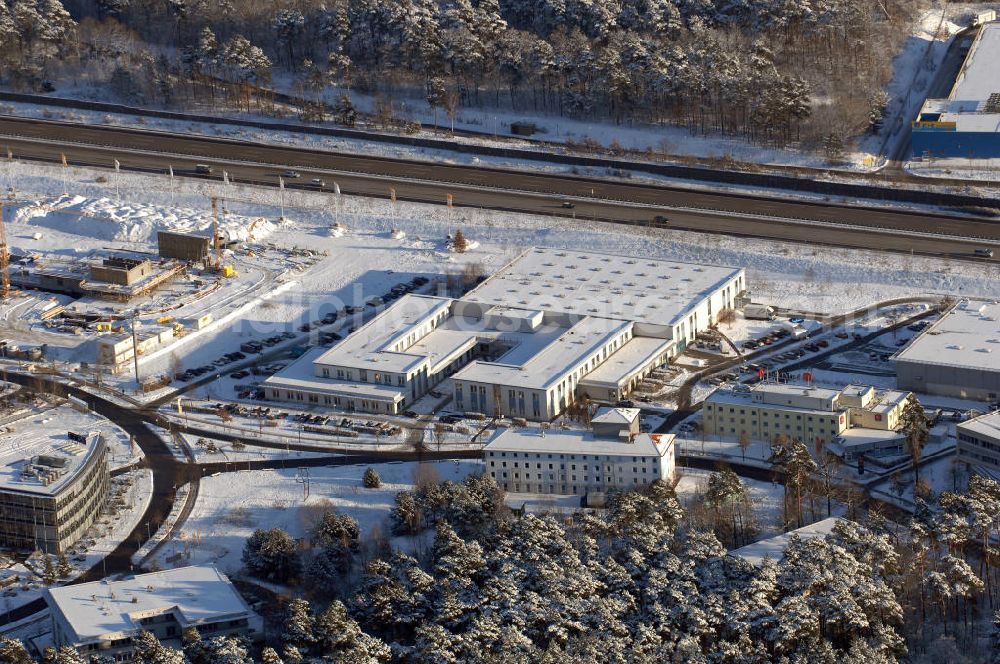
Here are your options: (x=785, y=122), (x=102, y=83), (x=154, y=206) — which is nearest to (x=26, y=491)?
(x=154, y=206)

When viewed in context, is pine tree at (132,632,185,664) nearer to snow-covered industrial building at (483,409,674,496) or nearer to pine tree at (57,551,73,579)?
pine tree at (57,551,73,579)

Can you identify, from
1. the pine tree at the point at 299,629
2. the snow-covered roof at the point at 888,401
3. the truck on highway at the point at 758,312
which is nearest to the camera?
the pine tree at the point at 299,629

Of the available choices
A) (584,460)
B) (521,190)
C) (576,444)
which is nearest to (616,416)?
(576,444)

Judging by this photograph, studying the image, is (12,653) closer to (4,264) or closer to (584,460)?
(584,460)

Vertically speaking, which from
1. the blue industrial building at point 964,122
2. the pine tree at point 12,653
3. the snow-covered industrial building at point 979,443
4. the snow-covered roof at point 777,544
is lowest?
the pine tree at point 12,653

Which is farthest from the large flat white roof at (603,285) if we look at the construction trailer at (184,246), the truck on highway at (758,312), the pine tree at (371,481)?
the pine tree at (371,481)

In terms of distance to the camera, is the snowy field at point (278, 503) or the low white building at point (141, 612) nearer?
the low white building at point (141, 612)

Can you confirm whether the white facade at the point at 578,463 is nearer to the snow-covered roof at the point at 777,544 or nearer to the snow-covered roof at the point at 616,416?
the snow-covered roof at the point at 616,416

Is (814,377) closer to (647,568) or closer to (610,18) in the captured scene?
(647,568)
